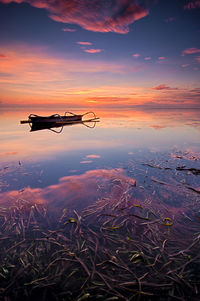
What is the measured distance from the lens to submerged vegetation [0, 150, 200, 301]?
2.85 metres

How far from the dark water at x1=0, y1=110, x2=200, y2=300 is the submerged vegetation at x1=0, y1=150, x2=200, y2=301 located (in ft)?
0.06

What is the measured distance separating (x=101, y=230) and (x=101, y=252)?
0.67 m

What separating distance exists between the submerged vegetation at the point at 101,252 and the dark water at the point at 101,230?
0.06 feet

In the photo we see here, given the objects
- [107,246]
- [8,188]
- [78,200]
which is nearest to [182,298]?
[107,246]

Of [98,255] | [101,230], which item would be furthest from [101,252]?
[101,230]

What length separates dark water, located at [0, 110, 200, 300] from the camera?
9.56 feet

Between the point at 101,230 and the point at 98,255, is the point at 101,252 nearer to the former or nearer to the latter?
the point at 98,255

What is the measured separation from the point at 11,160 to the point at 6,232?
588 cm

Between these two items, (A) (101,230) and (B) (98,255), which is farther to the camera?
(A) (101,230)

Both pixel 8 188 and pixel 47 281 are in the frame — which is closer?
pixel 47 281

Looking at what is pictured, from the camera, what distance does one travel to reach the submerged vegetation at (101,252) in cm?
285

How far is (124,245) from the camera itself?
3758 mm

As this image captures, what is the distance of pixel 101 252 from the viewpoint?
11.8ft

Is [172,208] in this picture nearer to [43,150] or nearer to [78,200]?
[78,200]
